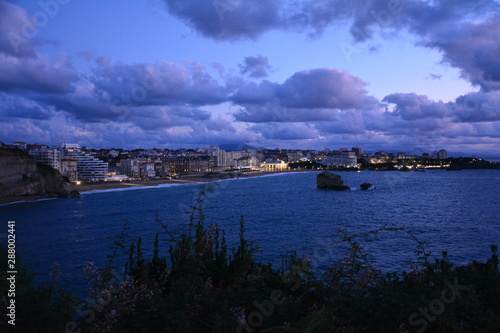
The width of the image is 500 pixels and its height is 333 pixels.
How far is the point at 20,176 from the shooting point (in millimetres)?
55531

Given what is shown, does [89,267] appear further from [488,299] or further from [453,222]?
[453,222]

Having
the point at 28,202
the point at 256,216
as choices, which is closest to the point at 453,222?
the point at 256,216

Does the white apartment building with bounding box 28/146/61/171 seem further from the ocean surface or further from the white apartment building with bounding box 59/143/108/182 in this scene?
the ocean surface

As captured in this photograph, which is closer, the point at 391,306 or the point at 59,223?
the point at 391,306

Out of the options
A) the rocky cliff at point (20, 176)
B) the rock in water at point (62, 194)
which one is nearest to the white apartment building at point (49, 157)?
the rocky cliff at point (20, 176)

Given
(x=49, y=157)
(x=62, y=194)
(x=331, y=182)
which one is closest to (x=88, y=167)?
(x=49, y=157)

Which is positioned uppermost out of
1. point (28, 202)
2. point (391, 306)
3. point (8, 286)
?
point (391, 306)

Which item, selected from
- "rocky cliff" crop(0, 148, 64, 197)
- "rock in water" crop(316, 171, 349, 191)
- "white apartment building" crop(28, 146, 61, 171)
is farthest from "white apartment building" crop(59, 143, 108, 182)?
"rock in water" crop(316, 171, 349, 191)

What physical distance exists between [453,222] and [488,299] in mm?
29338

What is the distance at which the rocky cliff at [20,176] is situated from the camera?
173ft

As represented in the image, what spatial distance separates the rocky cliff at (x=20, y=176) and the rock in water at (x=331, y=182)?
171ft

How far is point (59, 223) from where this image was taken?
3189cm

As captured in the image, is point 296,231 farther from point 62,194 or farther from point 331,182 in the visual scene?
point 62,194

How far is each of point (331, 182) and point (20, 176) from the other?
5619 centimetres
